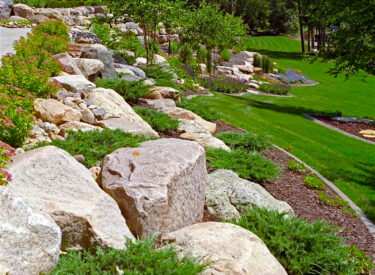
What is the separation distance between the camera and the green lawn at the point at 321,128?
1020cm

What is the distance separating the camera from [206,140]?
977 cm

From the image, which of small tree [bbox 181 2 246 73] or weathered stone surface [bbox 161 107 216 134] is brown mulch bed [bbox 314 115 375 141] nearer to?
weathered stone surface [bbox 161 107 216 134]

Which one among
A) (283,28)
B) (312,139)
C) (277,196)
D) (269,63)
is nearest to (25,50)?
(277,196)

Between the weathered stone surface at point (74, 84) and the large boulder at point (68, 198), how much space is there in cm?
528

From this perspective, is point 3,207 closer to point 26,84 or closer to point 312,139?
point 26,84

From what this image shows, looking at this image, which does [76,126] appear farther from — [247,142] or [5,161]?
[247,142]

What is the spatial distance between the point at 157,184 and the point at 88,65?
8.24 meters

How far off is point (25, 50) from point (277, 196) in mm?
6976

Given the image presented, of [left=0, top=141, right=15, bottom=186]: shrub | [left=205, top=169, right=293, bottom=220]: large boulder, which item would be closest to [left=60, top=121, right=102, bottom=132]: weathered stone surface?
[left=205, top=169, right=293, bottom=220]: large boulder

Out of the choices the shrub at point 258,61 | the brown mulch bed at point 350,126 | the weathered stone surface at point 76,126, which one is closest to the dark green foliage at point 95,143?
the weathered stone surface at point 76,126

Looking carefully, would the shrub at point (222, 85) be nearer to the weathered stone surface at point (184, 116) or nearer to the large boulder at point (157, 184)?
the weathered stone surface at point (184, 116)

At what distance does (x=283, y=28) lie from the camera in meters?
70.4

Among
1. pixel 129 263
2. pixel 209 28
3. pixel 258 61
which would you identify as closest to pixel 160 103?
pixel 129 263

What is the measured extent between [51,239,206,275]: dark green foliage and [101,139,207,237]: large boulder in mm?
812
